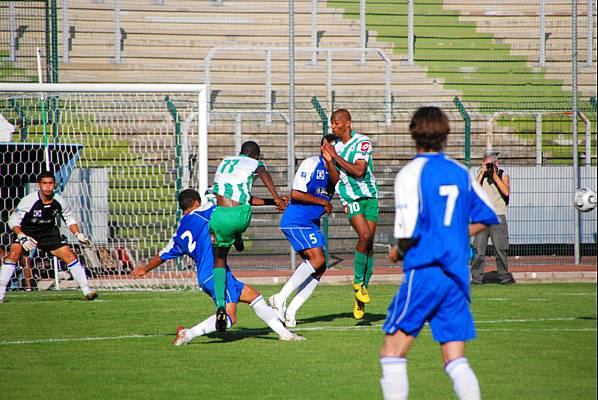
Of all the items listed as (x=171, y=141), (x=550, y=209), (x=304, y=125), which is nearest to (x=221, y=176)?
(x=171, y=141)

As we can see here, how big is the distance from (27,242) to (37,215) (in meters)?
0.54

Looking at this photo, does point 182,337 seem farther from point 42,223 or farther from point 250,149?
point 42,223

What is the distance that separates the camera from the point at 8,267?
13531 millimetres

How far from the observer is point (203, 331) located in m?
8.98

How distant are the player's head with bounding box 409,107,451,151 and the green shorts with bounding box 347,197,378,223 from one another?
5.58 metres

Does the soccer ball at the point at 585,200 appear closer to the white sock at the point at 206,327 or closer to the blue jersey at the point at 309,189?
the white sock at the point at 206,327

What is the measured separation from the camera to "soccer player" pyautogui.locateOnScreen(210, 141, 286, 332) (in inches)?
357

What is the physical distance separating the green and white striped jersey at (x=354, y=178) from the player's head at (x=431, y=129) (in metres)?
5.20

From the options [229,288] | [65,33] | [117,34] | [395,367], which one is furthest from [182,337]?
[117,34]

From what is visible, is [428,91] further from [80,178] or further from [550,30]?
[80,178]

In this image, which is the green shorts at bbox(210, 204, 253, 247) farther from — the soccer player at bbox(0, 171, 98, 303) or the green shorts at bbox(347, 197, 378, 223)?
the soccer player at bbox(0, 171, 98, 303)

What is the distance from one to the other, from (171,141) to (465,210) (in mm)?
12872

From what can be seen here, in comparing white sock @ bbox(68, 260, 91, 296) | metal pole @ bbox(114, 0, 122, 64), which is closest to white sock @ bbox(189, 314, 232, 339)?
white sock @ bbox(68, 260, 91, 296)

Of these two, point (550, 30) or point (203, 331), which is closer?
point (203, 331)
